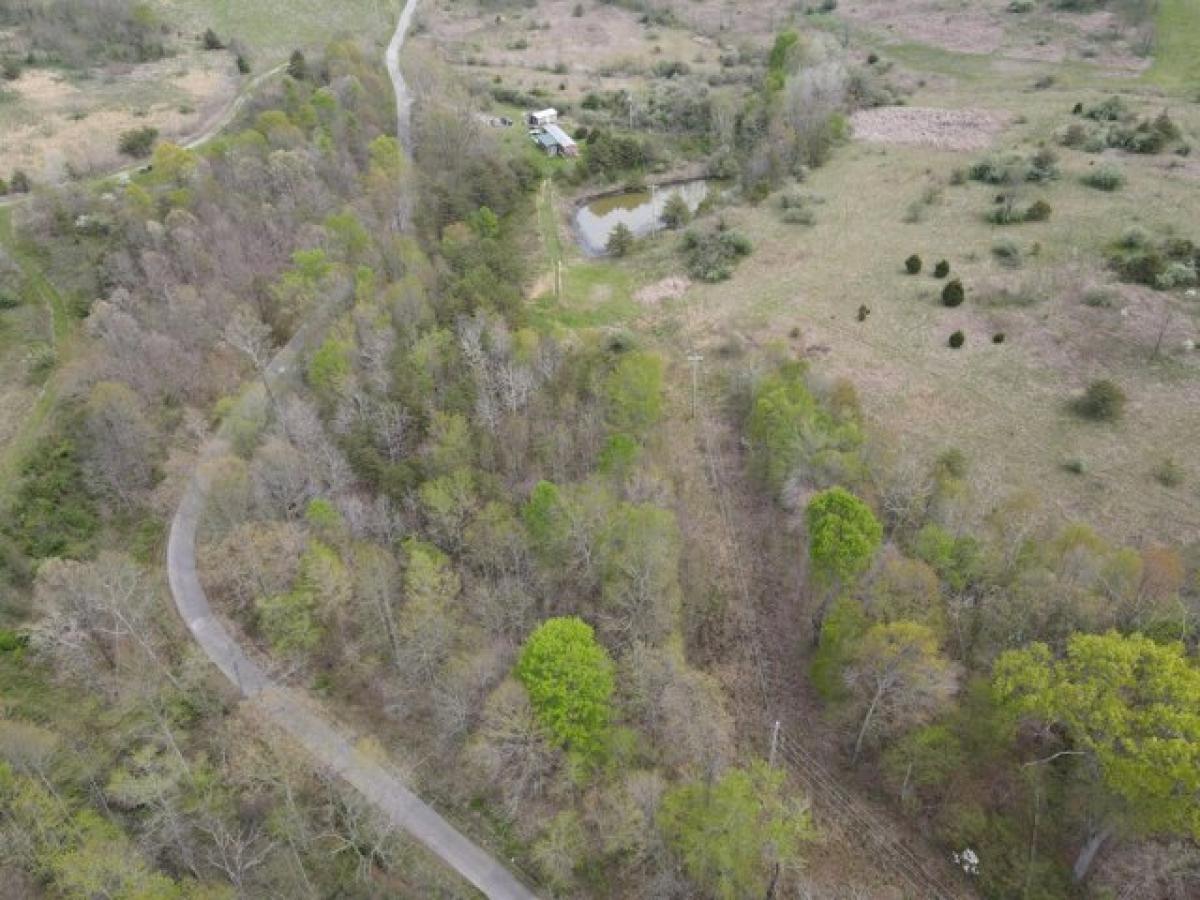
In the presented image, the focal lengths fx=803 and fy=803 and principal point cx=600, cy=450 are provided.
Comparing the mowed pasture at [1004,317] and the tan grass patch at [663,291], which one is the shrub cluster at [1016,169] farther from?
the tan grass patch at [663,291]

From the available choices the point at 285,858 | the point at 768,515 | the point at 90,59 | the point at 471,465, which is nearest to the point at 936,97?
the point at 768,515

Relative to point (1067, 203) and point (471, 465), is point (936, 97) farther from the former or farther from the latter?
point (471, 465)

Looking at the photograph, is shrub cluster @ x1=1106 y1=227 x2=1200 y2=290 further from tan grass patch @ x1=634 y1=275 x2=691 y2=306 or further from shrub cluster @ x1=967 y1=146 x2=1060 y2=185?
tan grass patch @ x1=634 y1=275 x2=691 y2=306

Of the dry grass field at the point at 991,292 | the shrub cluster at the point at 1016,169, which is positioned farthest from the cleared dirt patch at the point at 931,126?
the shrub cluster at the point at 1016,169

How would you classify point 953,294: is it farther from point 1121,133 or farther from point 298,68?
point 298,68

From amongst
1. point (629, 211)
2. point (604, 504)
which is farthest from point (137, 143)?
point (604, 504)
